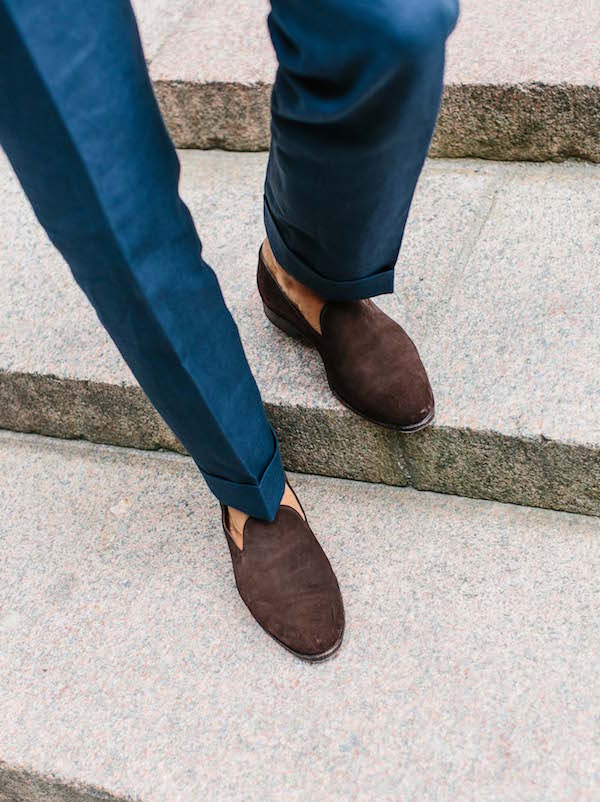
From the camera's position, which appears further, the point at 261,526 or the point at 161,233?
the point at 261,526

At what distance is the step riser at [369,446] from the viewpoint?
141 cm

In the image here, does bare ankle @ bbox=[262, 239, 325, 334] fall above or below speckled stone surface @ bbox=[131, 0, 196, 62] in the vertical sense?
below

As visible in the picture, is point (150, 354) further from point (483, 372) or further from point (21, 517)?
point (21, 517)

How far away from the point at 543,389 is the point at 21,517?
41.2 inches

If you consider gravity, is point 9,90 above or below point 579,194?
above

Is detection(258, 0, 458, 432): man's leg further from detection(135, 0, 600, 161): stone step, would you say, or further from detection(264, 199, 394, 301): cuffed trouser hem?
detection(135, 0, 600, 161): stone step

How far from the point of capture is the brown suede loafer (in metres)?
1.33

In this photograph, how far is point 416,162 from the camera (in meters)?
1.07

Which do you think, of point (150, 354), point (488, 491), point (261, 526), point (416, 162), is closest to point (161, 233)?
point (150, 354)

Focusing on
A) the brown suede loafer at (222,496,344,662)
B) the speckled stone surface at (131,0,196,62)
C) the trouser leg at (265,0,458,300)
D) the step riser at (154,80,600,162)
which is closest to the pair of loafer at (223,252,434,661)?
the brown suede loafer at (222,496,344,662)

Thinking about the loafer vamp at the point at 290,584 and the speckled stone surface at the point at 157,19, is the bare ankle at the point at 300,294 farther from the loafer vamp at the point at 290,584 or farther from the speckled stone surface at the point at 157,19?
the speckled stone surface at the point at 157,19

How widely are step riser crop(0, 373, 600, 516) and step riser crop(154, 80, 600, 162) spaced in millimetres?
747

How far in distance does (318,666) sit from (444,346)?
0.61 m

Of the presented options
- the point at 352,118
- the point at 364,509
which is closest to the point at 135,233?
the point at 352,118
